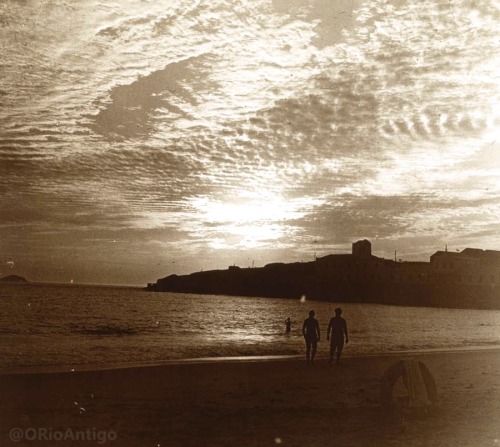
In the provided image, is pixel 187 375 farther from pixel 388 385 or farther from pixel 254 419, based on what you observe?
pixel 388 385

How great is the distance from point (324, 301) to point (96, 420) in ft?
570

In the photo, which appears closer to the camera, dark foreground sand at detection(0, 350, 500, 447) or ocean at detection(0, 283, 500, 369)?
dark foreground sand at detection(0, 350, 500, 447)

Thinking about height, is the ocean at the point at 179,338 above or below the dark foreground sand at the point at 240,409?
below

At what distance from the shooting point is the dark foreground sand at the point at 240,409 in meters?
9.16

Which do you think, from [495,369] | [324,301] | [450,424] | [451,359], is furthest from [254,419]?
[324,301]

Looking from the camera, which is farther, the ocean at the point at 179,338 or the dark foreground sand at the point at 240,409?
the ocean at the point at 179,338

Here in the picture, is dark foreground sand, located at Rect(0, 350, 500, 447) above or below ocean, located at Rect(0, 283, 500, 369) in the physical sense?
above

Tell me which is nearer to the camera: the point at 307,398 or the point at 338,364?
the point at 307,398

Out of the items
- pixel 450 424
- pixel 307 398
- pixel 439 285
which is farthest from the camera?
pixel 439 285

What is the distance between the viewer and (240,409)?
11.4m

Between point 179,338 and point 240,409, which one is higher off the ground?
point 240,409

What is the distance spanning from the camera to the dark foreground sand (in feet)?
30.1

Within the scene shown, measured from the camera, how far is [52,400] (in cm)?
1185

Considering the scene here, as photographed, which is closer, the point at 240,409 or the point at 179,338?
the point at 240,409
